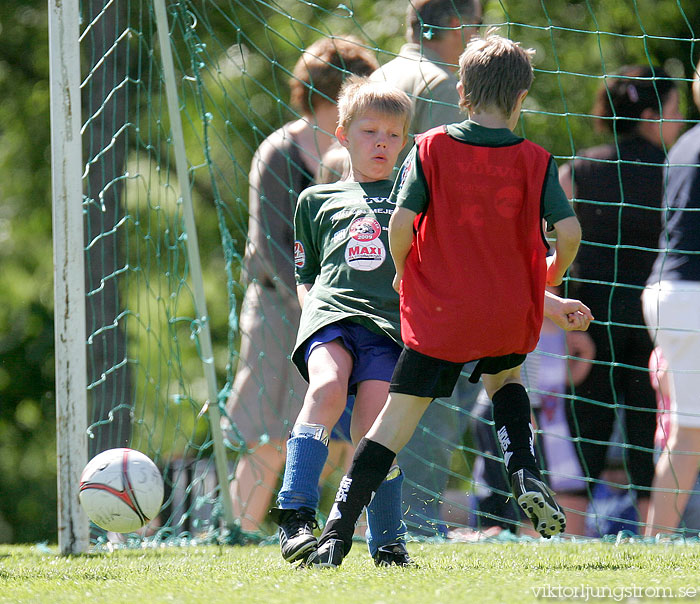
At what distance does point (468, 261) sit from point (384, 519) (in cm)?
86

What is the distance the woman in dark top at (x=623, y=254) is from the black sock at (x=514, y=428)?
1669mm

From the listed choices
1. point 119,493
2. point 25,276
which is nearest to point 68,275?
point 119,493

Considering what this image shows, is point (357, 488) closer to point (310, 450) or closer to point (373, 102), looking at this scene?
point (310, 450)

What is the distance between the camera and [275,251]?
4.75 m

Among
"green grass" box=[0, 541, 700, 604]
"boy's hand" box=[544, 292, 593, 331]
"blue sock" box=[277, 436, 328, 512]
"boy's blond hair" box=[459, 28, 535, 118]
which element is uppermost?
"boy's blond hair" box=[459, 28, 535, 118]

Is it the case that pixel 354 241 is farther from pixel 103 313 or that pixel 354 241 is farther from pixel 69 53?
pixel 103 313

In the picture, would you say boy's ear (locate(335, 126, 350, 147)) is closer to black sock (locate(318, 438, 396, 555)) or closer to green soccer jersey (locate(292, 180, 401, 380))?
green soccer jersey (locate(292, 180, 401, 380))

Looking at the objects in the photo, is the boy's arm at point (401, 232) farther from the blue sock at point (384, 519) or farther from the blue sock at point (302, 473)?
the blue sock at point (384, 519)

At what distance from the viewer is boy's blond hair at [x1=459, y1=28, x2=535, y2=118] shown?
3.00m

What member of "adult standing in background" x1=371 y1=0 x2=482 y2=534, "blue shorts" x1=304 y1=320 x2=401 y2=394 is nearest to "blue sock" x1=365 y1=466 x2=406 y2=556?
"blue shorts" x1=304 y1=320 x2=401 y2=394

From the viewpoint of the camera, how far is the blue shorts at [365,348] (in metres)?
3.23

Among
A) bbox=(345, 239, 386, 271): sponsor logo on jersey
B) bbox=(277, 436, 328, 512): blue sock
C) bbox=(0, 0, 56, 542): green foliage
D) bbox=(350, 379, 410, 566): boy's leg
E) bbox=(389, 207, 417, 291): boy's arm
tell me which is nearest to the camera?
bbox=(389, 207, 417, 291): boy's arm

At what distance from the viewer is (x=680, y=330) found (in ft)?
13.8

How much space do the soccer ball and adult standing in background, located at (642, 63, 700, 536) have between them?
2.09 metres
